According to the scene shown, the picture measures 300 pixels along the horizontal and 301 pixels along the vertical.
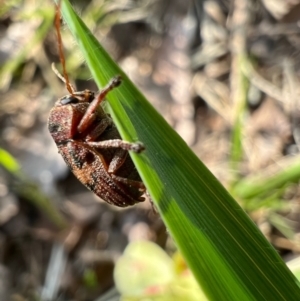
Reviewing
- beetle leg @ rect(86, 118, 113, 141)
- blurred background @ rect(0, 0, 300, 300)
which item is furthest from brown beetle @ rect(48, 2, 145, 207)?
blurred background @ rect(0, 0, 300, 300)

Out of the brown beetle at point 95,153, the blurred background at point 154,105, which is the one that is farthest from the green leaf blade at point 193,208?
the blurred background at point 154,105

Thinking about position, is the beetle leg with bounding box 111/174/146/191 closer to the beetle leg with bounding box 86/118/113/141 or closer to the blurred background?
the beetle leg with bounding box 86/118/113/141

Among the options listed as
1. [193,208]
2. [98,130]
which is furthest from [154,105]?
[193,208]

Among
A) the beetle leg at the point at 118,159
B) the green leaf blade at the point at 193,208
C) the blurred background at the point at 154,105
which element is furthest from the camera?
the blurred background at the point at 154,105

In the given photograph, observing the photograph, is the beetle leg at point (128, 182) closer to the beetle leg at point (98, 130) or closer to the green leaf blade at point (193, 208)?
the beetle leg at point (98, 130)

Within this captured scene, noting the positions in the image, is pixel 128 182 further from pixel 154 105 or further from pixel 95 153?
pixel 154 105

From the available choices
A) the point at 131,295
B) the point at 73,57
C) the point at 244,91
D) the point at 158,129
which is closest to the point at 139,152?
the point at 158,129

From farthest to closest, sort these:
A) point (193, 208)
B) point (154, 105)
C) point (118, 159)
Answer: point (154, 105), point (118, 159), point (193, 208)
